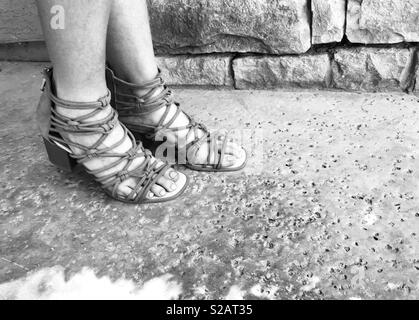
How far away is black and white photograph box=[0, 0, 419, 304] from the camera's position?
0.98m

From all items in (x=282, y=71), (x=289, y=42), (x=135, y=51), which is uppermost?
(x=135, y=51)

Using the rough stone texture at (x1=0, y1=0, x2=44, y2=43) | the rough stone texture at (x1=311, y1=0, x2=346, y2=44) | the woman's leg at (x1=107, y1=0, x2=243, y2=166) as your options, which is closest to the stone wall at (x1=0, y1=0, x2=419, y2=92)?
the rough stone texture at (x1=311, y1=0, x2=346, y2=44)

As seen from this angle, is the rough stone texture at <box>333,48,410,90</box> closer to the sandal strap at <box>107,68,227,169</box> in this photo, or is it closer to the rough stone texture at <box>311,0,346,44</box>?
the rough stone texture at <box>311,0,346,44</box>

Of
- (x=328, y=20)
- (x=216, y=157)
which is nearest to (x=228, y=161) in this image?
(x=216, y=157)

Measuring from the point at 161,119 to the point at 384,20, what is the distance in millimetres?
889

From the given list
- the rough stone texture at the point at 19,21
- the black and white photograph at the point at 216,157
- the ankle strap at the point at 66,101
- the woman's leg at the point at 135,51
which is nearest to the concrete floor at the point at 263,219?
the black and white photograph at the point at 216,157

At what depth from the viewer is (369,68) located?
165 centimetres

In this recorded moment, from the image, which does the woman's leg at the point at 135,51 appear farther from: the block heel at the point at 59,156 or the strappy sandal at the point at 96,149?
the block heel at the point at 59,156

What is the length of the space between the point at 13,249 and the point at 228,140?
0.68 m

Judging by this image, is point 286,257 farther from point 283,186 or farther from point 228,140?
point 228,140

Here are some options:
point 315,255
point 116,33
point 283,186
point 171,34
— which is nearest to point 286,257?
point 315,255

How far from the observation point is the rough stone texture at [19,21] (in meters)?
1.96

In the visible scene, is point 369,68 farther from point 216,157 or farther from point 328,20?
point 216,157

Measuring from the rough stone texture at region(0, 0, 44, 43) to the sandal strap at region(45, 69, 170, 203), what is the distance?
1000 millimetres
